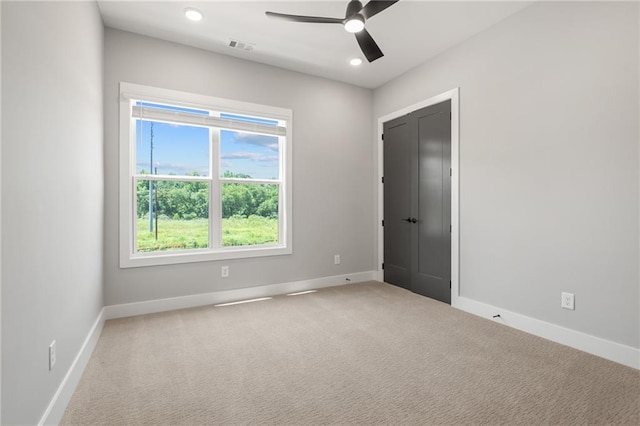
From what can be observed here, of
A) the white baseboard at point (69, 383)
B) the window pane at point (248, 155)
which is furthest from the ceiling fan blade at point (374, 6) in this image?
the white baseboard at point (69, 383)

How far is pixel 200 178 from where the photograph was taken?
3.68m

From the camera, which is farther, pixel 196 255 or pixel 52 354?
pixel 196 255

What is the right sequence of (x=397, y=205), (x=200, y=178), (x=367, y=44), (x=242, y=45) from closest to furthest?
1. (x=367, y=44)
2. (x=242, y=45)
3. (x=200, y=178)
4. (x=397, y=205)

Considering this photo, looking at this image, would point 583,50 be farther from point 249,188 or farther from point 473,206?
point 249,188

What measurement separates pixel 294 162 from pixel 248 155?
1.98ft

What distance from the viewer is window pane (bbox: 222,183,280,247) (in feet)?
12.7

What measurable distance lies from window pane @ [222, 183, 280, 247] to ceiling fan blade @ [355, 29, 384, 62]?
2035mm

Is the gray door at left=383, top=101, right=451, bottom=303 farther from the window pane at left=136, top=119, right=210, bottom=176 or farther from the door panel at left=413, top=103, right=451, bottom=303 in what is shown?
the window pane at left=136, top=119, right=210, bottom=176

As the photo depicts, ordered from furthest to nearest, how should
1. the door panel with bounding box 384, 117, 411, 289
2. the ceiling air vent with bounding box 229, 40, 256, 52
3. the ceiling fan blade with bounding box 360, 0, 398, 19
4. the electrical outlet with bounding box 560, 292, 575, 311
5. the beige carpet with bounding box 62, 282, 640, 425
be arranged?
the door panel with bounding box 384, 117, 411, 289 < the ceiling air vent with bounding box 229, 40, 256, 52 < the electrical outlet with bounding box 560, 292, 575, 311 < the ceiling fan blade with bounding box 360, 0, 398, 19 < the beige carpet with bounding box 62, 282, 640, 425

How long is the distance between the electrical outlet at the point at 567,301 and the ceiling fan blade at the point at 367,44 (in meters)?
2.63

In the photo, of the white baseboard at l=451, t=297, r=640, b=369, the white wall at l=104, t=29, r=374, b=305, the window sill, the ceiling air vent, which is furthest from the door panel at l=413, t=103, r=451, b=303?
the ceiling air vent

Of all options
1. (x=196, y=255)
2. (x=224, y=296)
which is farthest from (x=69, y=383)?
(x=224, y=296)

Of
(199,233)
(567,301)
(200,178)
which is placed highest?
(200,178)

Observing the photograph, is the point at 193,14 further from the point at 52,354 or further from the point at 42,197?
the point at 52,354
